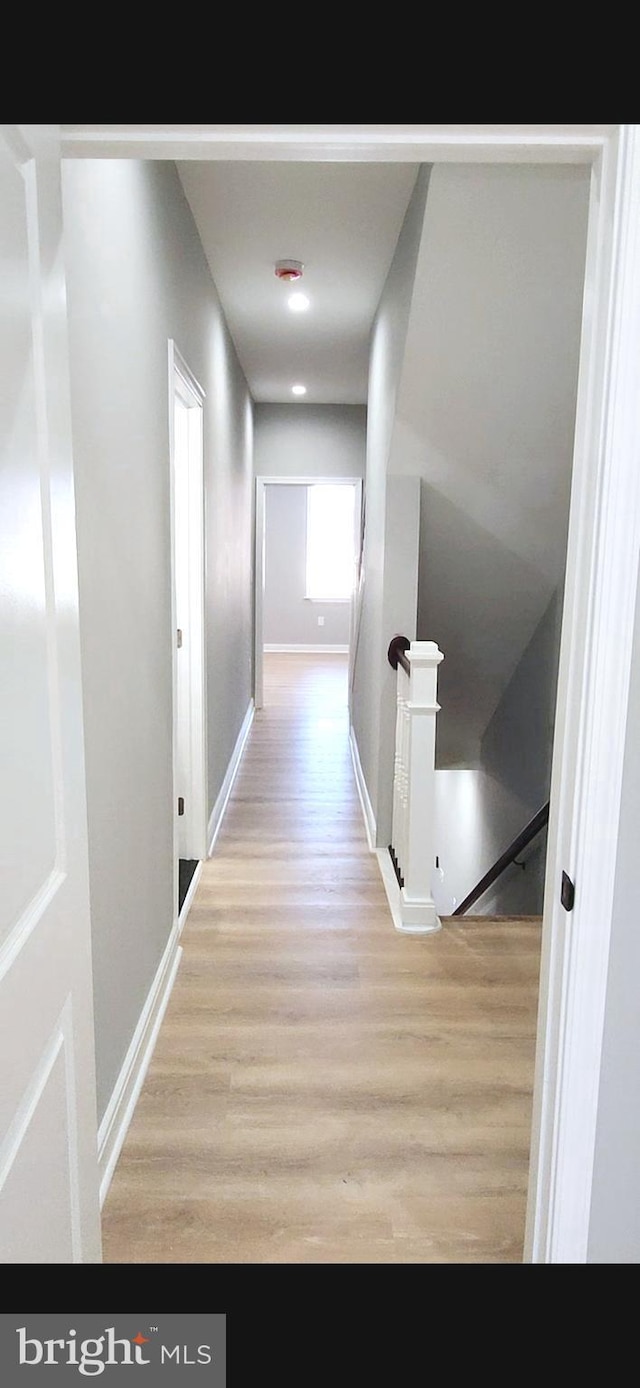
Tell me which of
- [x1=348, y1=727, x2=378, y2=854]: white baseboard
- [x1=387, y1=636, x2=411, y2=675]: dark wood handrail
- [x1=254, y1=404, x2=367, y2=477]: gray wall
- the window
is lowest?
[x1=348, y1=727, x2=378, y2=854]: white baseboard

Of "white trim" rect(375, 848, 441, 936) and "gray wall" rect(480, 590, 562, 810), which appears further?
"gray wall" rect(480, 590, 562, 810)

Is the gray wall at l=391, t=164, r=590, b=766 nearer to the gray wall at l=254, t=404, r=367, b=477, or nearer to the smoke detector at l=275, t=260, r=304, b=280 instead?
the smoke detector at l=275, t=260, r=304, b=280

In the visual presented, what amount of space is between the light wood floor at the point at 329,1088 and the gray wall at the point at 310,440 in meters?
4.20

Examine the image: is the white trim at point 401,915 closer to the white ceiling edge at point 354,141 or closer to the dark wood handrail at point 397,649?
the dark wood handrail at point 397,649

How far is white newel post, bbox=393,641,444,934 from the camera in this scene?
10.0ft

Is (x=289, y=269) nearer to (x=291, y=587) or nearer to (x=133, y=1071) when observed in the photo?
(x=133, y=1071)

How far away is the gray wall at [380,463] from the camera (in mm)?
3047

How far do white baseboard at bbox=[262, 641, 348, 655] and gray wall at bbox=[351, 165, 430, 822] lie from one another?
5436mm

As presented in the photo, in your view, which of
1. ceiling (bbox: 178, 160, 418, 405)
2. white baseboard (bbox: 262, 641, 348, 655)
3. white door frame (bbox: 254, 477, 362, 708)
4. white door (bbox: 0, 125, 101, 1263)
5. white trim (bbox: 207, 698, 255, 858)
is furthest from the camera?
white baseboard (bbox: 262, 641, 348, 655)

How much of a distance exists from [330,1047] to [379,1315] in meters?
0.96

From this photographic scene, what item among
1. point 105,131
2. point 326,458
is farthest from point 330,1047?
point 326,458

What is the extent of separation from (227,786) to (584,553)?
12.3 ft

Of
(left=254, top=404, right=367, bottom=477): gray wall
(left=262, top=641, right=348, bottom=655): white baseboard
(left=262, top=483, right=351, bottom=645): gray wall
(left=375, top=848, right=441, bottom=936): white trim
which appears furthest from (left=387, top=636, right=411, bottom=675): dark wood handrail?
(left=262, top=641, right=348, bottom=655): white baseboard

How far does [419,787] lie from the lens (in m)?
3.11
